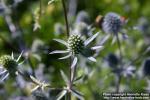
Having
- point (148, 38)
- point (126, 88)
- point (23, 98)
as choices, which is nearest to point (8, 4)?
point (23, 98)

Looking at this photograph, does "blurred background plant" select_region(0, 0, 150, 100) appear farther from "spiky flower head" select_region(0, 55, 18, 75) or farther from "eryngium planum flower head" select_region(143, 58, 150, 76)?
"spiky flower head" select_region(0, 55, 18, 75)

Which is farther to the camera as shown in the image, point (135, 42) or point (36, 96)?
point (135, 42)

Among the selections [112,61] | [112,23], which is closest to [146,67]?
[112,61]

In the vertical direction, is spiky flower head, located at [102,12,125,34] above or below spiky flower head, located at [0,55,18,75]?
above

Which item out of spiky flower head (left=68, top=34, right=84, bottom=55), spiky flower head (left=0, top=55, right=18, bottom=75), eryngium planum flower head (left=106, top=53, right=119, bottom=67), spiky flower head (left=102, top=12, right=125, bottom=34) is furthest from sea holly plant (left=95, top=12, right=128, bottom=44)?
spiky flower head (left=0, top=55, right=18, bottom=75)

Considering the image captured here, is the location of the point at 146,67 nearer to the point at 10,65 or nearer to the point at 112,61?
Result: the point at 112,61

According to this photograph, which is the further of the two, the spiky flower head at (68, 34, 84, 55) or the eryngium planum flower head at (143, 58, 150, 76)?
the eryngium planum flower head at (143, 58, 150, 76)

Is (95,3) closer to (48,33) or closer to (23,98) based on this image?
(48,33)
